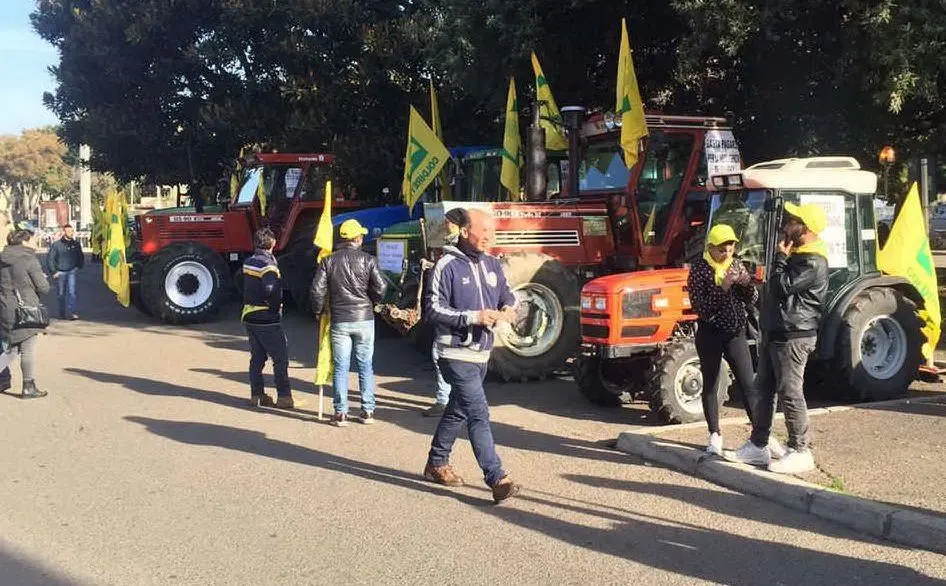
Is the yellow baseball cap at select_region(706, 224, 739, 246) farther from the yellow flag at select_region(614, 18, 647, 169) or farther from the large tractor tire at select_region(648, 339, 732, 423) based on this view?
the yellow flag at select_region(614, 18, 647, 169)

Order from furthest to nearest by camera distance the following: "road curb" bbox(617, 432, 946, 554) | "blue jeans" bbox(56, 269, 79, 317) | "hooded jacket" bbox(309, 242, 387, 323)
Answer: "blue jeans" bbox(56, 269, 79, 317)
"hooded jacket" bbox(309, 242, 387, 323)
"road curb" bbox(617, 432, 946, 554)

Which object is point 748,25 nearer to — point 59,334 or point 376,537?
point 376,537

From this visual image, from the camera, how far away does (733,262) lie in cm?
638

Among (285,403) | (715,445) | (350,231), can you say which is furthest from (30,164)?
(715,445)

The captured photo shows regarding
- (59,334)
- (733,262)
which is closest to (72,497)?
(733,262)

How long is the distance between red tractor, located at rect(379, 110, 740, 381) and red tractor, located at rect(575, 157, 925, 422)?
1.50 m

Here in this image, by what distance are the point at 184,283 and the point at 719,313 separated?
1180 cm

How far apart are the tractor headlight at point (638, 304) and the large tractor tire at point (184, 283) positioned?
32.5ft

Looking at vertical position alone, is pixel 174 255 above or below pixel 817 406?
above

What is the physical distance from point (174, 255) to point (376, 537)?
11791 millimetres

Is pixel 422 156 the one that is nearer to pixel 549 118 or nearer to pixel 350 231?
pixel 549 118

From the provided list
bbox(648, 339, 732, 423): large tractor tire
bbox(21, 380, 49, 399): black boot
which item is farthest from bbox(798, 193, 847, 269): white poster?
bbox(21, 380, 49, 399): black boot

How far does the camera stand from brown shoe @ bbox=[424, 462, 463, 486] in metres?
6.02

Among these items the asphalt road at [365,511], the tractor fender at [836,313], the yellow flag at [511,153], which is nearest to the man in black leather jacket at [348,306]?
the asphalt road at [365,511]
